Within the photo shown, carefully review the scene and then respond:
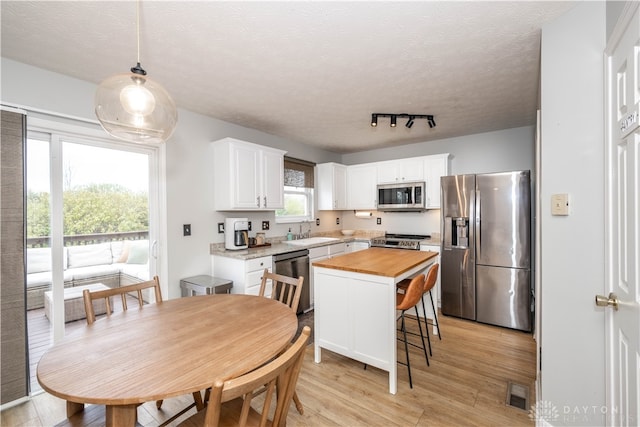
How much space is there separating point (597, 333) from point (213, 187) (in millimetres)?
3470

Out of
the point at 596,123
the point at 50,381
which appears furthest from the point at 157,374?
the point at 596,123

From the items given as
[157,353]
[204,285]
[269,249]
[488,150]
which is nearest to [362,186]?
[488,150]

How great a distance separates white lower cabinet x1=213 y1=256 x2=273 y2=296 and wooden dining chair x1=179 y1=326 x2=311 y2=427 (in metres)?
1.68

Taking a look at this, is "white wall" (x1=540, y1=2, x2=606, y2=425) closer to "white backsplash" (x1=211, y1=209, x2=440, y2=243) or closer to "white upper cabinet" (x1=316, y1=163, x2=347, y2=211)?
"white backsplash" (x1=211, y1=209, x2=440, y2=243)

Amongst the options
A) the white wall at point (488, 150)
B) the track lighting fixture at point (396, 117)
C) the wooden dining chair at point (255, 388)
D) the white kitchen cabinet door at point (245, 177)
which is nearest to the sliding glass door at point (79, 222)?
the white kitchen cabinet door at point (245, 177)

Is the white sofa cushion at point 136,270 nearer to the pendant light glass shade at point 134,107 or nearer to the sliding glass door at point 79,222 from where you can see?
the sliding glass door at point 79,222

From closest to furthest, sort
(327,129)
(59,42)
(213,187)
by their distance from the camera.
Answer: (59,42) < (213,187) < (327,129)

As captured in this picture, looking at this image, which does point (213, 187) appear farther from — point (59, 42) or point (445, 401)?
point (445, 401)

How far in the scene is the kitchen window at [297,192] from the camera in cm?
440

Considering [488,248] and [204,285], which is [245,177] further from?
[488,248]

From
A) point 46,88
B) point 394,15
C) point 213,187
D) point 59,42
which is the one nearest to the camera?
point 394,15

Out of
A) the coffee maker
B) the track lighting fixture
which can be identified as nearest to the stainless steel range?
the track lighting fixture

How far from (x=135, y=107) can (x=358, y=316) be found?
2.08 meters

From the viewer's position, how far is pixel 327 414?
1840 millimetres
